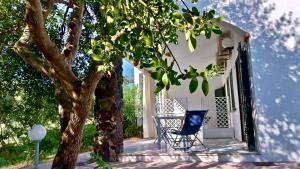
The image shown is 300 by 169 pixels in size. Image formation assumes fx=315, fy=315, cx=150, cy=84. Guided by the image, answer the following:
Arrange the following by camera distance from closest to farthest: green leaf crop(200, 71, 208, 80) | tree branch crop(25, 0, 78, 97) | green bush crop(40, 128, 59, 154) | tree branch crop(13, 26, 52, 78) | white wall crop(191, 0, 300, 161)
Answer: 1. green leaf crop(200, 71, 208, 80)
2. tree branch crop(25, 0, 78, 97)
3. tree branch crop(13, 26, 52, 78)
4. white wall crop(191, 0, 300, 161)
5. green bush crop(40, 128, 59, 154)

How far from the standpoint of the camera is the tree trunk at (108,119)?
872 centimetres

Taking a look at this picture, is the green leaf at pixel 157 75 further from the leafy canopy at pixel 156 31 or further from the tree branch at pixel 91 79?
the tree branch at pixel 91 79

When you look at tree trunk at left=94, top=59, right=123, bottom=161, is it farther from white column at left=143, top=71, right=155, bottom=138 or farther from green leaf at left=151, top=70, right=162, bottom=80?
green leaf at left=151, top=70, right=162, bottom=80

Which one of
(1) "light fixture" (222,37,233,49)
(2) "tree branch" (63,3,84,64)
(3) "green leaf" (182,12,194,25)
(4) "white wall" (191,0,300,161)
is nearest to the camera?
(3) "green leaf" (182,12,194,25)

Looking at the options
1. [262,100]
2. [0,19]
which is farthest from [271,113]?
[0,19]

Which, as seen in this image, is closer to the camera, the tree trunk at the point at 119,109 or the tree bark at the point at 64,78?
the tree bark at the point at 64,78

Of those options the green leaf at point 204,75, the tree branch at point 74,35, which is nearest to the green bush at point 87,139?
the tree branch at point 74,35

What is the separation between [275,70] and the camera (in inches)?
311

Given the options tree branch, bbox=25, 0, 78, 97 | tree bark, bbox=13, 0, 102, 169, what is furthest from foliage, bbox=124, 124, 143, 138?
tree branch, bbox=25, 0, 78, 97

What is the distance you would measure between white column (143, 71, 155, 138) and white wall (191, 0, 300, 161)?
25.5 feet

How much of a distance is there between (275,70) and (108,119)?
4617 millimetres

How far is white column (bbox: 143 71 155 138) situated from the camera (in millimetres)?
15543

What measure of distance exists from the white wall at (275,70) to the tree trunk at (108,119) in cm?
348

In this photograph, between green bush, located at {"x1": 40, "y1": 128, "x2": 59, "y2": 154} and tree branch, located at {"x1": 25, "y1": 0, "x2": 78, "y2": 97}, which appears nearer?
tree branch, located at {"x1": 25, "y1": 0, "x2": 78, "y2": 97}
